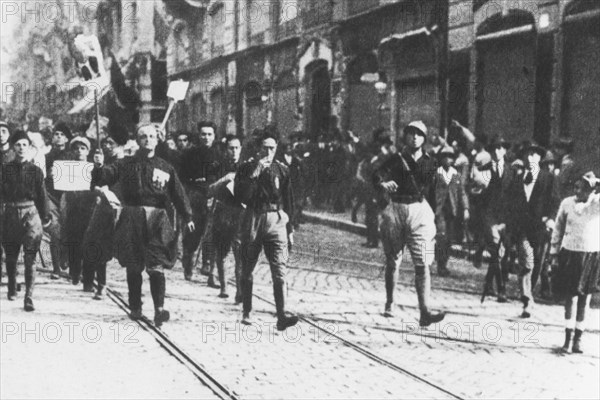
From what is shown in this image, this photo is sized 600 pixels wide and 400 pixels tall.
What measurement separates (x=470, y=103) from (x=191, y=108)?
2.20 m

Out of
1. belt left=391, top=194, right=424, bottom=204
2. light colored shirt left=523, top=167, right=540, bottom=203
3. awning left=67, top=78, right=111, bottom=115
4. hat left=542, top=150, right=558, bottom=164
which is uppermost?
awning left=67, top=78, right=111, bottom=115

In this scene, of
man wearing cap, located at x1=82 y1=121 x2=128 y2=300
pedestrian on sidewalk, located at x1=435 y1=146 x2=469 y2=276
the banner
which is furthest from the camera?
pedestrian on sidewalk, located at x1=435 y1=146 x2=469 y2=276

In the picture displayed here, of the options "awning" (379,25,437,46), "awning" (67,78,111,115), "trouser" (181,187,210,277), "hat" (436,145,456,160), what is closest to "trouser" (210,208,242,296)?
"trouser" (181,187,210,277)

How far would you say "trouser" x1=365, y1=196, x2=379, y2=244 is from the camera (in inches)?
277

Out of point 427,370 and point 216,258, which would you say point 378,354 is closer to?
point 427,370

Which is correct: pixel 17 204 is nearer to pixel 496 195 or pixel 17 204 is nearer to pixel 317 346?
pixel 317 346

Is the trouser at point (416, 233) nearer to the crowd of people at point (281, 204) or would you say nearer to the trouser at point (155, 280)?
the crowd of people at point (281, 204)

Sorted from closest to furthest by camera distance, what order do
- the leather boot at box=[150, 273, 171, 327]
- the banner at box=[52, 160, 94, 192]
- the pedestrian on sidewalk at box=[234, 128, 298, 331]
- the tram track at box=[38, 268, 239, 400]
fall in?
the tram track at box=[38, 268, 239, 400]
the pedestrian on sidewalk at box=[234, 128, 298, 331]
the leather boot at box=[150, 273, 171, 327]
the banner at box=[52, 160, 94, 192]

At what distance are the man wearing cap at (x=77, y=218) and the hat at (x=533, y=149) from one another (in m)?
3.69

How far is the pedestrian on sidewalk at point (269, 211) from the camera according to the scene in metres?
5.64

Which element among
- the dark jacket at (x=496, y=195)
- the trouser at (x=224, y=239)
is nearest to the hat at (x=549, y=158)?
the dark jacket at (x=496, y=195)

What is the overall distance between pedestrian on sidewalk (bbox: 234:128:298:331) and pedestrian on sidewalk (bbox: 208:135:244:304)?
0.22m

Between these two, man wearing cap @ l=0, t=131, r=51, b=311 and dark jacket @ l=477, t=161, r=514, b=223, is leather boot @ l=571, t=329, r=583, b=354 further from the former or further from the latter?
man wearing cap @ l=0, t=131, r=51, b=311

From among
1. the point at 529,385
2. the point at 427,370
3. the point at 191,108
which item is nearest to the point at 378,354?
the point at 427,370
